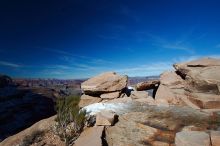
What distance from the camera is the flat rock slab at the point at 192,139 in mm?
8883

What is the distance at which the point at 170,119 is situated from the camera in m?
13.6

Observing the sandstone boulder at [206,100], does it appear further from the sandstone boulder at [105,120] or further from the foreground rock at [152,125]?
the sandstone boulder at [105,120]

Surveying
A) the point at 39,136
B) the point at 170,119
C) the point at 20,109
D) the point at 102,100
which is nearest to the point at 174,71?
the point at 102,100

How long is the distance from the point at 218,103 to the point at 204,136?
7.12 meters

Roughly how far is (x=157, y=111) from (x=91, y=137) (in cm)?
619

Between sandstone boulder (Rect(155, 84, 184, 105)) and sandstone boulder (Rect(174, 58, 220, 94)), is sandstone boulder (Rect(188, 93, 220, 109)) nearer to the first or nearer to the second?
sandstone boulder (Rect(174, 58, 220, 94))

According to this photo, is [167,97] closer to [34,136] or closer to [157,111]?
[157,111]

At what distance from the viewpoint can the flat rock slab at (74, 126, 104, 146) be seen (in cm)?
1023

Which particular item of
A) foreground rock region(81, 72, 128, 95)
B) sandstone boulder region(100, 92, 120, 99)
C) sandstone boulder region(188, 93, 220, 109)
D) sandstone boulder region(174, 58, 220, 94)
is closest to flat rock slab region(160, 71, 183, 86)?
sandstone boulder region(174, 58, 220, 94)

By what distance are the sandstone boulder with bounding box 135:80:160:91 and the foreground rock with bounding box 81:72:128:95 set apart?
1318 millimetres

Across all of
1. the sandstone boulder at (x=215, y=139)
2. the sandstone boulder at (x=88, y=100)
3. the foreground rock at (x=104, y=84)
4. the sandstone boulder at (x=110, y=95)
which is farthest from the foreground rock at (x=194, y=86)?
the sandstone boulder at (x=215, y=139)

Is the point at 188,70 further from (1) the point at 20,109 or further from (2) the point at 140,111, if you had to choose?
(1) the point at 20,109

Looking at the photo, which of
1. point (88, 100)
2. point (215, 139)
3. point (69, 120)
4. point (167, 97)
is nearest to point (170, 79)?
point (167, 97)

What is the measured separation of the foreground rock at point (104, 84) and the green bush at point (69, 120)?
613cm
